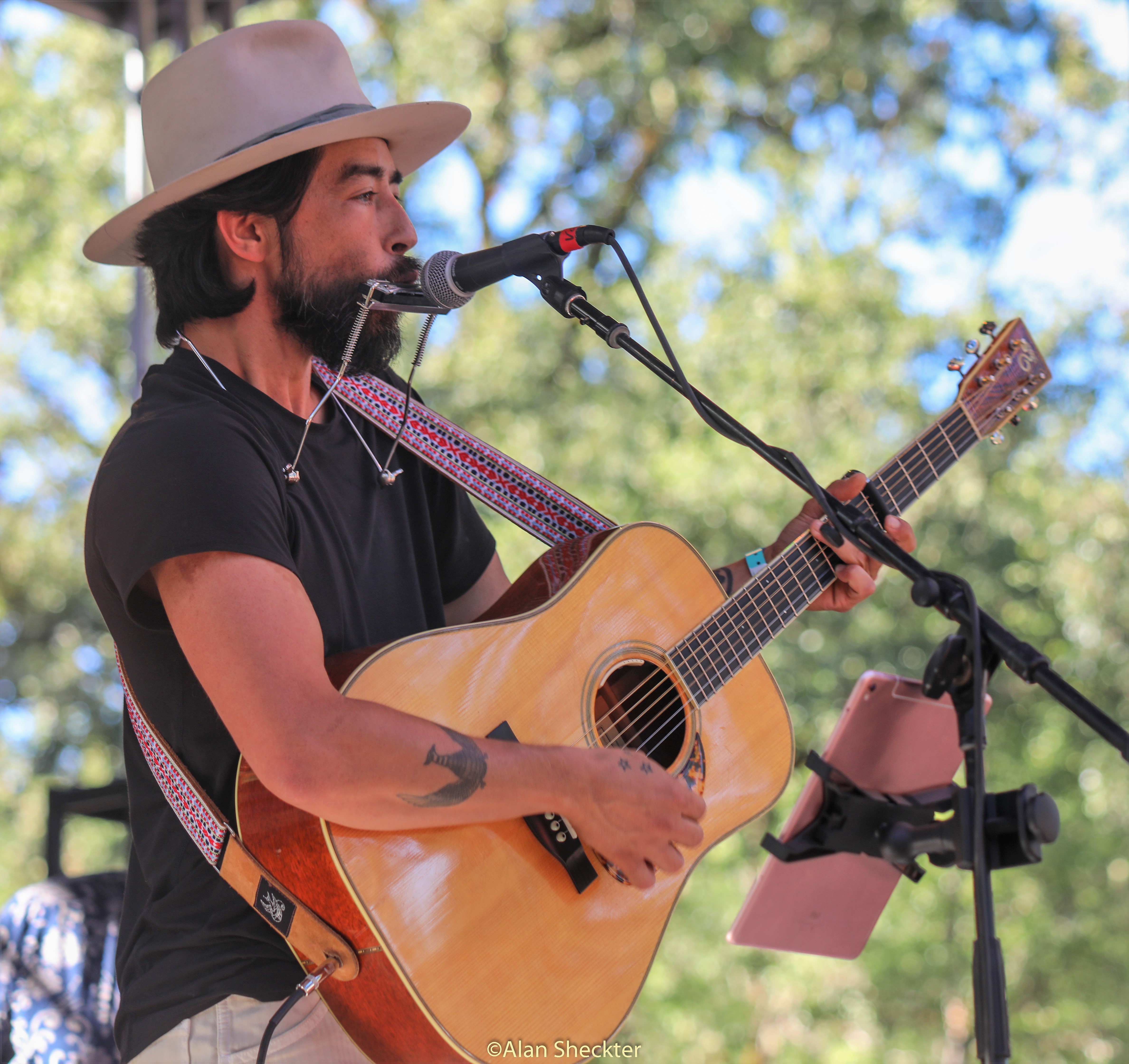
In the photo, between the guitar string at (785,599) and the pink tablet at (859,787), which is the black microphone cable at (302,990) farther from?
the pink tablet at (859,787)

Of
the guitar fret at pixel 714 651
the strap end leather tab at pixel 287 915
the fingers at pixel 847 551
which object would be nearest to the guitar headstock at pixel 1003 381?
the fingers at pixel 847 551

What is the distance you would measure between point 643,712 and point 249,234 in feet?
3.59

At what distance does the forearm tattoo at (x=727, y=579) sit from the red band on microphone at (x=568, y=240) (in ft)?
2.86

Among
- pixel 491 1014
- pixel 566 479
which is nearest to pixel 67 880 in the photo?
pixel 491 1014

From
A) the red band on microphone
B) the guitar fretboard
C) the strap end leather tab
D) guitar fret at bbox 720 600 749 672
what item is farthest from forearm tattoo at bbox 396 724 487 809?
the red band on microphone

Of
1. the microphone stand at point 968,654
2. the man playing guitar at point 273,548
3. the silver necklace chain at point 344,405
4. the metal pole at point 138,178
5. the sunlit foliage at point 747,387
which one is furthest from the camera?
the sunlit foliage at point 747,387

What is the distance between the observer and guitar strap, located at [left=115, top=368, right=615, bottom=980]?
5.40 ft

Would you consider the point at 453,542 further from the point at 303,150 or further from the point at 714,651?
the point at 303,150

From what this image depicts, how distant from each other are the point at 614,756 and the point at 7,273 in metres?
9.69

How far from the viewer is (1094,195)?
8.88 metres

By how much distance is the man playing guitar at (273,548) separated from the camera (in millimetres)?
1595

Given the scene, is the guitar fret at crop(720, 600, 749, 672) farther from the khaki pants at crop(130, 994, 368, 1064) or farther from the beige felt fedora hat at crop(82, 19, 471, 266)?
the beige felt fedora hat at crop(82, 19, 471, 266)

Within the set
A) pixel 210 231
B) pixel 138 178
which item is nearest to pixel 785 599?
pixel 210 231

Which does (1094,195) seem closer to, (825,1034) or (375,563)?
(825,1034)
